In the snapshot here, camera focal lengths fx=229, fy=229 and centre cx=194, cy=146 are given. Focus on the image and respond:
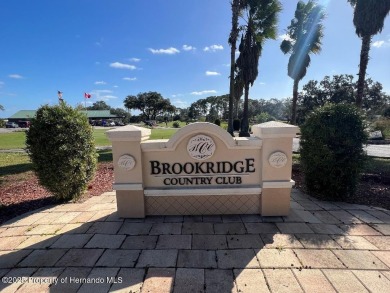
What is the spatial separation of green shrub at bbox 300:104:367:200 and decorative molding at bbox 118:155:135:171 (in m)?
3.71

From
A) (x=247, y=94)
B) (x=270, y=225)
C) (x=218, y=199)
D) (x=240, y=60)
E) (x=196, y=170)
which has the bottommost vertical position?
(x=270, y=225)

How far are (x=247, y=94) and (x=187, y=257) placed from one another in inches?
600

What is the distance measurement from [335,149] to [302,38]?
51.9 feet

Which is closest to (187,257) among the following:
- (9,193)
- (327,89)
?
(9,193)

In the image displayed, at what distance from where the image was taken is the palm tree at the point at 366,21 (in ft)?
32.0

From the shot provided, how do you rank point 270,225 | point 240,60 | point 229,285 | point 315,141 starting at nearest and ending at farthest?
1. point 229,285
2. point 270,225
3. point 315,141
4. point 240,60

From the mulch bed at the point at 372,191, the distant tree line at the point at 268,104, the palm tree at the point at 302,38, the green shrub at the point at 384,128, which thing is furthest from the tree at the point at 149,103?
the mulch bed at the point at 372,191

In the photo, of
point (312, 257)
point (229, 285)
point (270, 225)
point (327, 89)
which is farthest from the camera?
point (327, 89)

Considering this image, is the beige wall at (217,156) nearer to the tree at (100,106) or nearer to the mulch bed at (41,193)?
the mulch bed at (41,193)

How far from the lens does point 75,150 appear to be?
15.9ft

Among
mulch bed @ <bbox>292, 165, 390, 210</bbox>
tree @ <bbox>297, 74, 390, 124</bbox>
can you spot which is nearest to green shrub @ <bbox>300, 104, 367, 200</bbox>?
mulch bed @ <bbox>292, 165, 390, 210</bbox>

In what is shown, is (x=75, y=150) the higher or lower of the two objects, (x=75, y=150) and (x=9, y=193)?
→ the higher

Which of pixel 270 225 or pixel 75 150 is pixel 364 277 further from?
pixel 75 150

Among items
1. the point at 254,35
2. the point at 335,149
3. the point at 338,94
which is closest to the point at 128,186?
the point at 335,149
